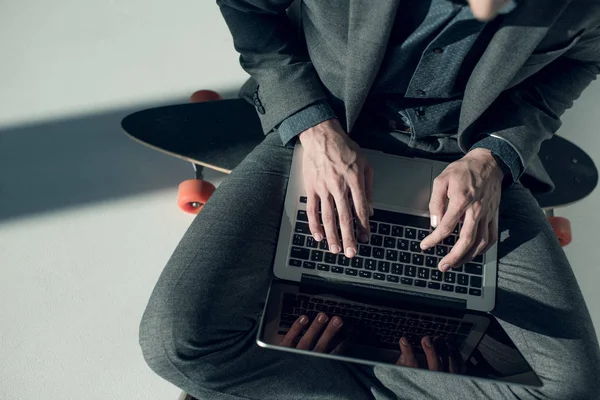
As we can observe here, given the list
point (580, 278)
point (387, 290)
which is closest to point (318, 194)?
point (387, 290)

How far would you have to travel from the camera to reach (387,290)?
1.13 m

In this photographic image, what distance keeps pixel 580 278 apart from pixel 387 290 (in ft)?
2.68

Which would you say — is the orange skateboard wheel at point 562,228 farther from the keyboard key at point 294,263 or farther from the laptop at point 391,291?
the keyboard key at point 294,263

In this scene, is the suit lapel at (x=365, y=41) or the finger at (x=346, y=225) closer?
the suit lapel at (x=365, y=41)

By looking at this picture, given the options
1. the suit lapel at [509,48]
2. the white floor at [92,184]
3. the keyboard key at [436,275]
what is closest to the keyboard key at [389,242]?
the keyboard key at [436,275]

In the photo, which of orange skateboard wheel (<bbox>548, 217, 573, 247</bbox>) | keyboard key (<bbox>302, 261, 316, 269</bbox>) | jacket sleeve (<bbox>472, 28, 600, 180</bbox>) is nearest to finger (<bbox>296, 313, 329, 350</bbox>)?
keyboard key (<bbox>302, 261, 316, 269</bbox>)

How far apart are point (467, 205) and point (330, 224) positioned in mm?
289

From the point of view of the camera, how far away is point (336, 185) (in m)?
1.10

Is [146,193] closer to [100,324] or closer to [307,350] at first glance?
[100,324]

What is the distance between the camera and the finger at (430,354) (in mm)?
1043

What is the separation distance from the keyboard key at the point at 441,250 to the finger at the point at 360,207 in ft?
0.53

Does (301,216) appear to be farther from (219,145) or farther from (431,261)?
(219,145)

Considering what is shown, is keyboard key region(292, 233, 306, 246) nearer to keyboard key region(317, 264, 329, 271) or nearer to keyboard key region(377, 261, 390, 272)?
keyboard key region(317, 264, 329, 271)

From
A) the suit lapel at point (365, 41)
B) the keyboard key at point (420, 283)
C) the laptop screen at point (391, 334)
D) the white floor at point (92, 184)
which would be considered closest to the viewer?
the suit lapel at point (365, 41)
